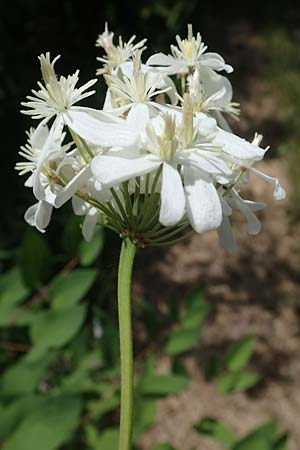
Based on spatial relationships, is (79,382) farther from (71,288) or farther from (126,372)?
(126,372)

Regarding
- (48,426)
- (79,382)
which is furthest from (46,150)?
(79,382)

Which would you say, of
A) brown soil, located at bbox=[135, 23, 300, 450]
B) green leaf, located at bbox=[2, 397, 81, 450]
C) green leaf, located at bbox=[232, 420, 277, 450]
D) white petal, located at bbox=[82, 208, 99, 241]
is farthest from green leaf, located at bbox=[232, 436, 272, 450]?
brown soil, located at bbox=[135, 23, 300, 450]

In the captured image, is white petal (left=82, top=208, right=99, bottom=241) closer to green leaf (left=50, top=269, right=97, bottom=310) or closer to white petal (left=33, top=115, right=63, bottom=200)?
white petal (left=33, top=115, right=63, bottom=200)

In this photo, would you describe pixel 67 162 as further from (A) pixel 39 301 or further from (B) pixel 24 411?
(A) pixel 39 301

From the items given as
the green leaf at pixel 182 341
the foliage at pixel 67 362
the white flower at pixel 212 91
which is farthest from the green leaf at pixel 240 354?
the white flower at pixel 212 91

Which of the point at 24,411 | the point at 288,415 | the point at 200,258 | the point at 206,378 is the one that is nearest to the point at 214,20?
the point at 200,258

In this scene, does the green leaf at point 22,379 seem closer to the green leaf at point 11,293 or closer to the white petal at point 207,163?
the green leaf at point 11,293

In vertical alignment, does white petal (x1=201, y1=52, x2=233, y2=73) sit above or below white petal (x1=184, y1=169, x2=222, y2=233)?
above
